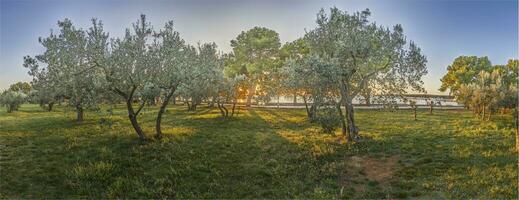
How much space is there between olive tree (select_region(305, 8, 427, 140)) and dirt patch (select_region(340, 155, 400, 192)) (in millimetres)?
6134

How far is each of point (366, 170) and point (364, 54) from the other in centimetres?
943

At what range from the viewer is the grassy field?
15500 mm

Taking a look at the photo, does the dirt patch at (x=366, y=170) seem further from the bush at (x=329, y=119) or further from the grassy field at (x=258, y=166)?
the bush at (x=329, y=119)

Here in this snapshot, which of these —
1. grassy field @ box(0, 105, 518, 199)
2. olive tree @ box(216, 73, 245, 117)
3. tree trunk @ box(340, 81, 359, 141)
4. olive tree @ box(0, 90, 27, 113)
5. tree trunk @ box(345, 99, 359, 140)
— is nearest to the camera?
grassy field @ box(0, 105, 518, 199)

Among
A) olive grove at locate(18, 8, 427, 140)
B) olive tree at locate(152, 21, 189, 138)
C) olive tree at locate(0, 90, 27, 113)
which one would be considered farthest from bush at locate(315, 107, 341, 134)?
olive tree at locate(0, 90, 27, 113)

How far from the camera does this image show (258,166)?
20.0 meters

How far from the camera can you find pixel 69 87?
23.7 metres

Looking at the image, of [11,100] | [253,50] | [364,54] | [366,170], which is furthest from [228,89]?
[11,100]

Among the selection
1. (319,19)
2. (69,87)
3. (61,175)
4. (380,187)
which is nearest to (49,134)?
(69,87)

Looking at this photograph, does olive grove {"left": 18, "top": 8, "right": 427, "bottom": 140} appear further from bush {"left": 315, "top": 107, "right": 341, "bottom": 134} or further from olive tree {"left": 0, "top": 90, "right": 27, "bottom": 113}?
olive tree {"left": 0, "top": 90, "right": 27, "bottom": 113}

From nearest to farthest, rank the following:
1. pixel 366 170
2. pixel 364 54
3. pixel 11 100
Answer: pixel 366 170
pixel 364 54
pixel 11 100

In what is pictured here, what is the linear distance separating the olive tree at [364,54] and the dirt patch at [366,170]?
241 inches

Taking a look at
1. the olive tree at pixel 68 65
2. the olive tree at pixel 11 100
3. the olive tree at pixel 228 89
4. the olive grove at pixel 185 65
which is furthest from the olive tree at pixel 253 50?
the olive tree at pixel 68 65

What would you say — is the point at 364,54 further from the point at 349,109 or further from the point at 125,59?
the point at 125,59
